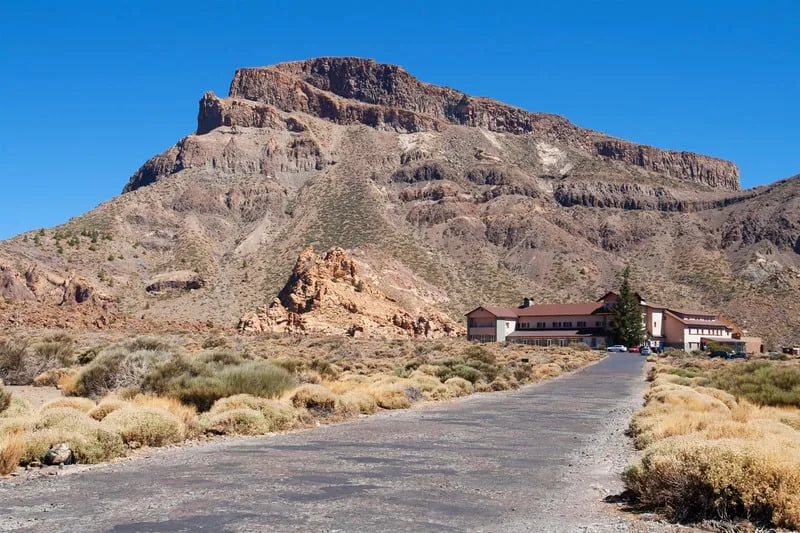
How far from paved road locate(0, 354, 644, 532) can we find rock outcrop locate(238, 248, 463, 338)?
5831cm

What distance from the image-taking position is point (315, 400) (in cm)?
1980

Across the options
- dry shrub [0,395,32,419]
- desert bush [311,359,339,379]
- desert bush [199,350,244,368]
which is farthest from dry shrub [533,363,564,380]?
dry shrub [0,395,32,419]

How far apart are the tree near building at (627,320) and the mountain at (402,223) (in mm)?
18398

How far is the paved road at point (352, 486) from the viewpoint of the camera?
7992 millimetres

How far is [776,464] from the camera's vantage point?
25.8 feet

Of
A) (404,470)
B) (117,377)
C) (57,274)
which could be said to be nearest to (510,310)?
(57,274)

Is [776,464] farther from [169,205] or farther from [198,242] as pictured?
[169,205]

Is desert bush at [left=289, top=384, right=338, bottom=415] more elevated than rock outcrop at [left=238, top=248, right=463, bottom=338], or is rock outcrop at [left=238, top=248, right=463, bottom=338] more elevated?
rock outcrop at [left=238, top=248, right=463, bottom=338]

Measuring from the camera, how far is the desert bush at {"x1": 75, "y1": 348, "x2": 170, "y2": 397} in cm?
2177

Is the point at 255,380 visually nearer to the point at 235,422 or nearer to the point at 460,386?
the point at 235,422

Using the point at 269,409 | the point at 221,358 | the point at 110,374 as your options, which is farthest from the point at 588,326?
the point at 269,409

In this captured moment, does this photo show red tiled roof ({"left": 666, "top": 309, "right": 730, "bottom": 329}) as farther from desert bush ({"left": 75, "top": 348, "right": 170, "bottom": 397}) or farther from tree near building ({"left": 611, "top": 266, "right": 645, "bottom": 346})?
desert bush ({"left": 75, "top": 348, "right": 170, "bottom": 397})

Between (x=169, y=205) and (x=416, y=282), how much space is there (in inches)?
1780

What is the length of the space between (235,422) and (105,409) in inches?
109
